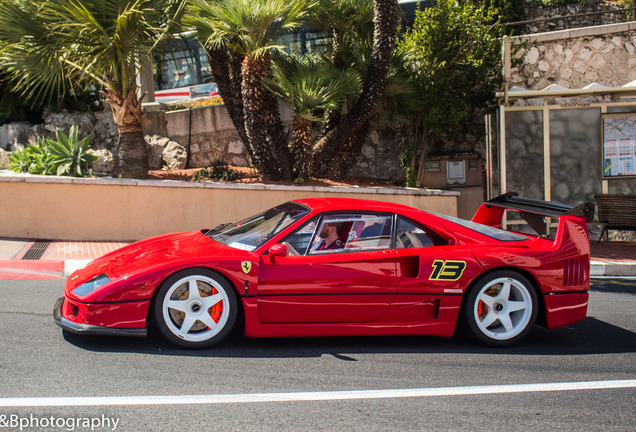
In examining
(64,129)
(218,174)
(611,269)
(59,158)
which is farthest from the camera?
(64,129)

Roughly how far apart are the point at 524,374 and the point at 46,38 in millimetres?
9493

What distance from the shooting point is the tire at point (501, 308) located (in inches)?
213

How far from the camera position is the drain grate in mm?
8828

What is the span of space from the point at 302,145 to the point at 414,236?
6.32 meters

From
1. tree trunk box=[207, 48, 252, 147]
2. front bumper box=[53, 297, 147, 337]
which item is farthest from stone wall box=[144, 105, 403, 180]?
front bumper box=[53, 297, 147, 337]

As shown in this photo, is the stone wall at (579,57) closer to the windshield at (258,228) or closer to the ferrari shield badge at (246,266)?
the windshield at (258,228)

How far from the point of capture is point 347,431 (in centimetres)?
371

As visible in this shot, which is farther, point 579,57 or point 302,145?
point 579,57

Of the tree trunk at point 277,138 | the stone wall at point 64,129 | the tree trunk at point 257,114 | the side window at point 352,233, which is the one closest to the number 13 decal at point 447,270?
the side window at point 352,233

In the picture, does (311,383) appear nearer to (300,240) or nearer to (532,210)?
(300,240)

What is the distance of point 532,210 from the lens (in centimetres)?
601

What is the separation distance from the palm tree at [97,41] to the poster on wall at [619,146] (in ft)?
27.2

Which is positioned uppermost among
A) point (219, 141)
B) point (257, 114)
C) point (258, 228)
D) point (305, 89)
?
point (305, 89)
